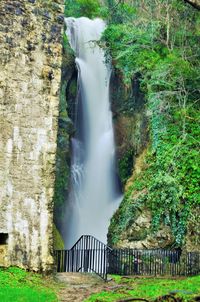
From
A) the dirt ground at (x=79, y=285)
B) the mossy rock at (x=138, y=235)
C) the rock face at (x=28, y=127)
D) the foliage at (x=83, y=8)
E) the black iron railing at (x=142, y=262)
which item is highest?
the foliage at (x=83, y=8)

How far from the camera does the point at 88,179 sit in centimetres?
2358

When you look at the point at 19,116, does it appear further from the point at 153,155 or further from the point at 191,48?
the point at 191,48

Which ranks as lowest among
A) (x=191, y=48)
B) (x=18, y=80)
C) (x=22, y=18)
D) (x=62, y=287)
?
(x=62, y=287)

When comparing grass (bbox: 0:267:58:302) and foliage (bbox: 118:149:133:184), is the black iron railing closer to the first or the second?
grass (bbox: 0:267:58:302)

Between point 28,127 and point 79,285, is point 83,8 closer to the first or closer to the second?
point 28,127

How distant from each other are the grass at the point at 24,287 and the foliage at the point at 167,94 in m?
5.77

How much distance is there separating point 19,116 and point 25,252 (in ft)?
12.3

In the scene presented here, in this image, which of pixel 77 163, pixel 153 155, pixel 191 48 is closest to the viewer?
pixel 153 155

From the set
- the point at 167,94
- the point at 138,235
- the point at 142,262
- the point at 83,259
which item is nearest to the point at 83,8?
the point at 167,94

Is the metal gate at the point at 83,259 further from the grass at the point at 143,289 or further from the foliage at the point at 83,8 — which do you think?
the foliage at the point at 83,8

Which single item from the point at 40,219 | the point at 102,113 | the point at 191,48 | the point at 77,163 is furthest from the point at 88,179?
the point at 40,219

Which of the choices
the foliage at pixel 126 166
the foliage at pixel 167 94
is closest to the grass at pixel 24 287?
the foliage at pixel 167 94

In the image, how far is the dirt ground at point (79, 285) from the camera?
31.9ft

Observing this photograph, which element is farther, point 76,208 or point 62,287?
point 76,208
